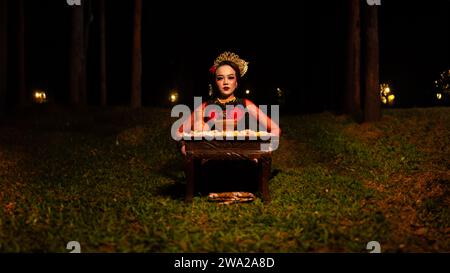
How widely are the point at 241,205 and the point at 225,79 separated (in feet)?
7.32

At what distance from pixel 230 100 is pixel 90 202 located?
309cm

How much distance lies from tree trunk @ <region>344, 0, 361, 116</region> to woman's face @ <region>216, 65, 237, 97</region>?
1120cm

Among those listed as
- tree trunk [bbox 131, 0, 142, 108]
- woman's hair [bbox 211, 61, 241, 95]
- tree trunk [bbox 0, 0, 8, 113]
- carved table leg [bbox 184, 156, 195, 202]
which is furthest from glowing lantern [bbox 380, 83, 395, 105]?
carved table leg [bbox 184, 156, 195, 202]

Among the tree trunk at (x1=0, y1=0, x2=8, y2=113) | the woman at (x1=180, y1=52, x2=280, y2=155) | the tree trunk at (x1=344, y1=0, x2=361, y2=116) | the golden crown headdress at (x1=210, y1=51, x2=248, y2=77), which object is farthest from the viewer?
the tree trunk at (x1=0, y1=0, x2=8, y2=113)

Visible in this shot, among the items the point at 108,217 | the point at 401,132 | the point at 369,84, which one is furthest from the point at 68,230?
A: the point at 369,84

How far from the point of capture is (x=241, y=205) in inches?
Answer: 278

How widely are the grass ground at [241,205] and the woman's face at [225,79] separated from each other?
2014 millimetres

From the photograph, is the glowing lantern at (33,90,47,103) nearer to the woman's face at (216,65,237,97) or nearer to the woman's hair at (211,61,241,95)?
the woman's hair at (211,61,241,95)

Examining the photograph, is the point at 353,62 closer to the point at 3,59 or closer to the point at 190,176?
Answer: the point at 190,176

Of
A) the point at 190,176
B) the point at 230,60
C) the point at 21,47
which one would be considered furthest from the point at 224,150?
the point at 21,47

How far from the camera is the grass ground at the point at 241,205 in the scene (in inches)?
216

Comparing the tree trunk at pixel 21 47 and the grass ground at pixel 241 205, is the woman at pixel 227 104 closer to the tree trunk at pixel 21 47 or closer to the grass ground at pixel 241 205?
the grass ground at pixel 241 205

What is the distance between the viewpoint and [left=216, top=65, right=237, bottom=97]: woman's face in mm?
7359

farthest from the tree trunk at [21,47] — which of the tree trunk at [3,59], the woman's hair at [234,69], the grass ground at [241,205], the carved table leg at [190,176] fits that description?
the carved table leg at [190,176]
